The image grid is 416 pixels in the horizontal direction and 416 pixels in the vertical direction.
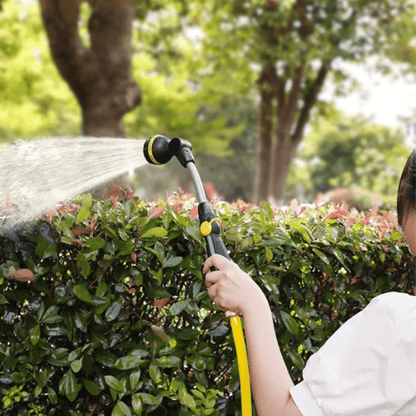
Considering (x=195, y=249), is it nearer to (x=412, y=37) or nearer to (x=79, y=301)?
(x=79, y=301)

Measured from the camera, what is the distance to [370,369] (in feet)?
3.74

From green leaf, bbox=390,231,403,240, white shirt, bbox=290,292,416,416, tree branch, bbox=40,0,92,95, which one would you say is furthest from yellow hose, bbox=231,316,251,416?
tree branch, bbox=40,0,92,95

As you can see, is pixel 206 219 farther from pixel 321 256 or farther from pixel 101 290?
pixel 321 256

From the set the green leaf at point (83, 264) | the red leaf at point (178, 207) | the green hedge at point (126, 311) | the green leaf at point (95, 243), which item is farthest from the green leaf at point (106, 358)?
the red leaf at point (178, 207)

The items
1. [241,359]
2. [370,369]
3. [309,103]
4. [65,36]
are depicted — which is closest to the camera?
[370,369]

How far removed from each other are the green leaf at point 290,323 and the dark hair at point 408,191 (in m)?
0.82

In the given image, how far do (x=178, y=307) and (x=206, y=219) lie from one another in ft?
1.57

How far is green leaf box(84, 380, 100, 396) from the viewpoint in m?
1.90

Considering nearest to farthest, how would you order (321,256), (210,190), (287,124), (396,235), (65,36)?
(321,256) → (210,190) → (396,235) → (65,36) → (287,124)

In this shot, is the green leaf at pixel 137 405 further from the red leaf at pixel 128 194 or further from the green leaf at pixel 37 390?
the red leaf at pixel 128 194

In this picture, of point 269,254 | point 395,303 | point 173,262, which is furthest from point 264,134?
point 395,303

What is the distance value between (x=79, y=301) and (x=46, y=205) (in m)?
0.41

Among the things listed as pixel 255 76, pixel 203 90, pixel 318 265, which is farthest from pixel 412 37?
pixel 318 265

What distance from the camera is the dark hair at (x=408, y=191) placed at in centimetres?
132
